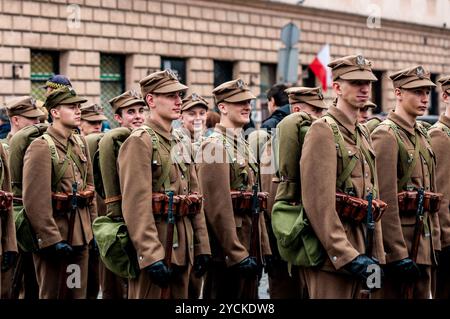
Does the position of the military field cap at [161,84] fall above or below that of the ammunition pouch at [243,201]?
above

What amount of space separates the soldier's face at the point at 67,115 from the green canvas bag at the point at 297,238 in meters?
2.59

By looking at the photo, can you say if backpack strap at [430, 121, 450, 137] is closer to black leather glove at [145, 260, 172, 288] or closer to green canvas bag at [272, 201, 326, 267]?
green canvas bag at [272, 201, 326, 267]

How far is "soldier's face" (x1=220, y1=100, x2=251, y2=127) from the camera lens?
26.1 feet

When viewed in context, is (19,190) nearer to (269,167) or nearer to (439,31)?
(269,167)

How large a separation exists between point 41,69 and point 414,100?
13.9 m

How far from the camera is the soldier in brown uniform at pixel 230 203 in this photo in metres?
7.40

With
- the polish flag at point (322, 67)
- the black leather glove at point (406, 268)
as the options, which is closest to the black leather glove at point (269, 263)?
the black leather glove at point (406, 268)

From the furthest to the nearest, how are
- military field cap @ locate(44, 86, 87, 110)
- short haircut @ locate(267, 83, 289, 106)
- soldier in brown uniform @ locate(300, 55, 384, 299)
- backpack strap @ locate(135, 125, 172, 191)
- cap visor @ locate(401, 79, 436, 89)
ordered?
short haircut @ locate(267, 83, 289, 106), military field cap @ locate(44, 86, 87, 110), cap visor @ locate(401, 79, 436, 89), backpack strap @ locate(135, 125, 172, 191), soldier in brown uniform @ locate(300, 55, 384, 299)

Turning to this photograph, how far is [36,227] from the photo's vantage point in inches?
316

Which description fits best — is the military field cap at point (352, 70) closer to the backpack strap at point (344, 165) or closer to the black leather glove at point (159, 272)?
the backpack strap at point (344, 165)

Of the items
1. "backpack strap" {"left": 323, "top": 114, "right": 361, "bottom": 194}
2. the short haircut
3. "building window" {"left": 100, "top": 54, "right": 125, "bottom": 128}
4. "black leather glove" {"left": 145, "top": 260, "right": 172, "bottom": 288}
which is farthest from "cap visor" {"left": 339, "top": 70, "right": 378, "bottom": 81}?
"building window" {"left": 100, "top": 54, "right": 125, "bottom": 128}

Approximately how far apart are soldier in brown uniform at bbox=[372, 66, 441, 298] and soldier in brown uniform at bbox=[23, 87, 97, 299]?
2.60 metres
